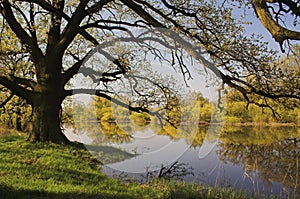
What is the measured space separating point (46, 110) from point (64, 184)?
5.61 metres

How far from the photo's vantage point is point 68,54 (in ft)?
49.7

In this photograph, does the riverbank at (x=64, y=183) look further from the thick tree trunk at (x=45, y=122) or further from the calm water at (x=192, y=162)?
the thick tree trunk at (x=45, y=122)

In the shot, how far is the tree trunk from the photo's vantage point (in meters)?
11.1

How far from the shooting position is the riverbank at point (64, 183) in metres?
5.33

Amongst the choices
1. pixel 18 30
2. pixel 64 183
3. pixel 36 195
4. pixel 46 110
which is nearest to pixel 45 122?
pixel 46 110

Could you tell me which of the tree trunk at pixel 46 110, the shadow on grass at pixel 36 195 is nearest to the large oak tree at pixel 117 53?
the tree trunk at pixel 46 110

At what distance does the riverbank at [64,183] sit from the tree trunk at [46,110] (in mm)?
1702

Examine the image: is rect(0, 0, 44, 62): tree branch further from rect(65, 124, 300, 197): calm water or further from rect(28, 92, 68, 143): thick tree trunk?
rect(65, 124, 300, 197): calm water

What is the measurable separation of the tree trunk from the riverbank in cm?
170

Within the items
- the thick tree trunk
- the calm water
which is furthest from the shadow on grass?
the thick tree trunk

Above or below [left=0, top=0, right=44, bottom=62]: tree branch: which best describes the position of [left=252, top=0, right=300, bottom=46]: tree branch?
below

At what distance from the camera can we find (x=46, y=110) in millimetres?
11133

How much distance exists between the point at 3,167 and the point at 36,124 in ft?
14.0

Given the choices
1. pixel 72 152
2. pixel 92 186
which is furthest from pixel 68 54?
pixel 92 186
